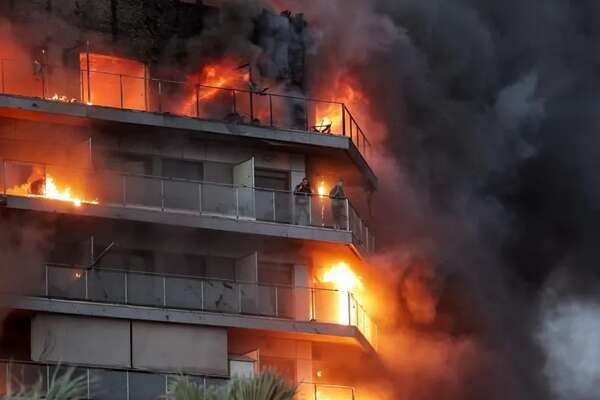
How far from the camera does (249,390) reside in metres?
55.1

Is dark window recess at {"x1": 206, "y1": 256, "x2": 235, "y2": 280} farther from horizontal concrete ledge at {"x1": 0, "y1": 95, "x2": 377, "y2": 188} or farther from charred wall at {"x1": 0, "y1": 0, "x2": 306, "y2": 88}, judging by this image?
charred wall at {"x1": 0, "y1": 0, "x2": 306, "y2": 88}

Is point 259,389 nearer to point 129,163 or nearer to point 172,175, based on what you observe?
point 129,163

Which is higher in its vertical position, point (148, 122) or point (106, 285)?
point (148, 122)

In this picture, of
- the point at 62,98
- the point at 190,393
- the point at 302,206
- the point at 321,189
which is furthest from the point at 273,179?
the point at 190,393

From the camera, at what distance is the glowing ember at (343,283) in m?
78.3

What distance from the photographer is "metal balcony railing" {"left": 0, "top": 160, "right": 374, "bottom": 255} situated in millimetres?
73500

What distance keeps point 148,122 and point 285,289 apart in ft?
22.1

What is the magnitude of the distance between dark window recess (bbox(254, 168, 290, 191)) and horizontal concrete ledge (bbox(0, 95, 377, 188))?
1.25 m

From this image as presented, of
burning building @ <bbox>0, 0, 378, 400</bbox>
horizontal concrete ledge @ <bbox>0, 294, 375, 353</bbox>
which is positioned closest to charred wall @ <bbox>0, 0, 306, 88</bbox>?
burning building @ <bbox>0, 0, 378, 400</bbox>

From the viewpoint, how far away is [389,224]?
288 feet

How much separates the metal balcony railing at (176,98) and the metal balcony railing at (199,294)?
5551 mm

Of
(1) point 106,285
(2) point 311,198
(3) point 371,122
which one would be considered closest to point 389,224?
(3) point 371,122

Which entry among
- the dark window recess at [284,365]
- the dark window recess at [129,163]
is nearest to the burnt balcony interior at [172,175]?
the dark window recess at [129,163]

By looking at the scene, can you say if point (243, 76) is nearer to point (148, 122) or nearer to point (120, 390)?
point (148, 122)
